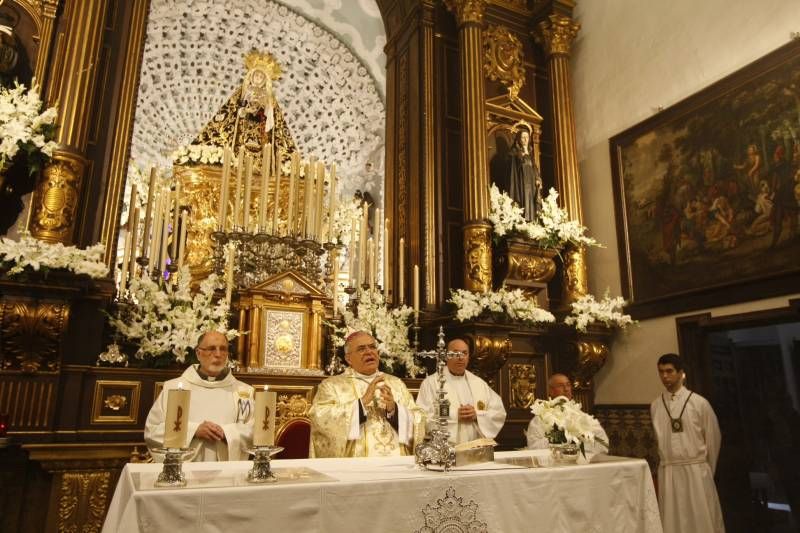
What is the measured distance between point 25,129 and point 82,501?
2.86 meters

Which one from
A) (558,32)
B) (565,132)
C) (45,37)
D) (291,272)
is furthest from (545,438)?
(558,32)

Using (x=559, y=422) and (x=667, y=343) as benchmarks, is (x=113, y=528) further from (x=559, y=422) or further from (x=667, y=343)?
(x=667, y=343)

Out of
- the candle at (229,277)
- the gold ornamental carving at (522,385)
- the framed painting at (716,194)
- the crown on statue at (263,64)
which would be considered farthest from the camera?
the crown on statue at (263,64)

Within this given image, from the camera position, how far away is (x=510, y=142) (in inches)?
313

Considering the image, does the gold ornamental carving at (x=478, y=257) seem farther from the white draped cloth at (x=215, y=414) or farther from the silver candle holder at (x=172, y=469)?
the silver candle holder at (x=172, y=469)

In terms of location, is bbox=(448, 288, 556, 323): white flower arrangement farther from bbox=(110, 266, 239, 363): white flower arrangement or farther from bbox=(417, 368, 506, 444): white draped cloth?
bbox=(110, 266, 239, 363): white flower arrangement

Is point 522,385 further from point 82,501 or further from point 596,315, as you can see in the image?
point 82,501

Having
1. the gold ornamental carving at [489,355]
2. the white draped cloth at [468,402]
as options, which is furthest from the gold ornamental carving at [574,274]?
the white draped cloth at [468,402]

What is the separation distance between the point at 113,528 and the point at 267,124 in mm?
6986

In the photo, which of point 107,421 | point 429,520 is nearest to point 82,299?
point 107,421

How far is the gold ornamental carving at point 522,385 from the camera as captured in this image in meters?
6.55

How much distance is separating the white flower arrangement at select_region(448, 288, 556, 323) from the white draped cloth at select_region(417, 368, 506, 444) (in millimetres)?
937

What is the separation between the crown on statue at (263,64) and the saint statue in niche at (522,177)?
3785mm

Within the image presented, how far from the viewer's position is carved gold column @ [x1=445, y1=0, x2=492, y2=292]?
6.81 metres
